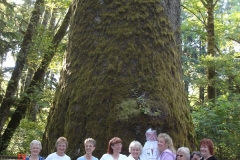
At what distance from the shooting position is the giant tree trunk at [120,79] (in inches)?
175

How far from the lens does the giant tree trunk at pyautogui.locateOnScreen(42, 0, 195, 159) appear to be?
445 cm

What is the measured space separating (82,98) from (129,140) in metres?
1.02

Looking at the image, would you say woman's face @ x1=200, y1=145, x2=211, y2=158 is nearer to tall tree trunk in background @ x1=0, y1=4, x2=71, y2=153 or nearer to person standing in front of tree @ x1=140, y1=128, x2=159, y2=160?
person standing in front of tree @ x1=140, y1=128, x2=159, y2=160

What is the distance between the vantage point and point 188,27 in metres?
15.1

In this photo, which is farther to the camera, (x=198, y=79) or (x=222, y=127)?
(x=198, y=79)

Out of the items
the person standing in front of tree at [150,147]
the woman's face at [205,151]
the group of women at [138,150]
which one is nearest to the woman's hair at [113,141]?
the group of women at [138,150]

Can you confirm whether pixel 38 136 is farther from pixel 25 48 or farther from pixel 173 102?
pixel 173 102

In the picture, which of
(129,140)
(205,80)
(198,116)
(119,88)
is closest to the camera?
(129,140)

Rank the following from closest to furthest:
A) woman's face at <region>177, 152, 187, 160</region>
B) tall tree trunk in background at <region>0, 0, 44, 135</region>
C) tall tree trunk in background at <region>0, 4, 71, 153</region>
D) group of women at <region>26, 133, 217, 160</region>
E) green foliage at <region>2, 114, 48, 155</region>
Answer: woman's face at <region>177, 152, 187, 160</region>
group of women at <region>26, 133, 217, 160</region>
green foliage at <region>2, 114, 48, 155</region>
tall tree trunk in background at <region>0, 0, 44, 135</region>
tall tree trunk in background at <region>0, 4, 71, 153</region>

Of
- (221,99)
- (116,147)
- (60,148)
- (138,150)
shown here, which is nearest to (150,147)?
(138,150)

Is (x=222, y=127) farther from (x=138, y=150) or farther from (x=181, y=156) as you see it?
(x=181, y=156)

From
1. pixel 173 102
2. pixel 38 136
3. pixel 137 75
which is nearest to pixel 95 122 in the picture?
pixel 137 75

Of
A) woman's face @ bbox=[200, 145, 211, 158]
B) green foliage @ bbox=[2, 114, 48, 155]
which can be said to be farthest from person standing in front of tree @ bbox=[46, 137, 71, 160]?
green foliage @ bbox=[2, 114, 48, 155]

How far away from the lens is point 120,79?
4.70 meters
